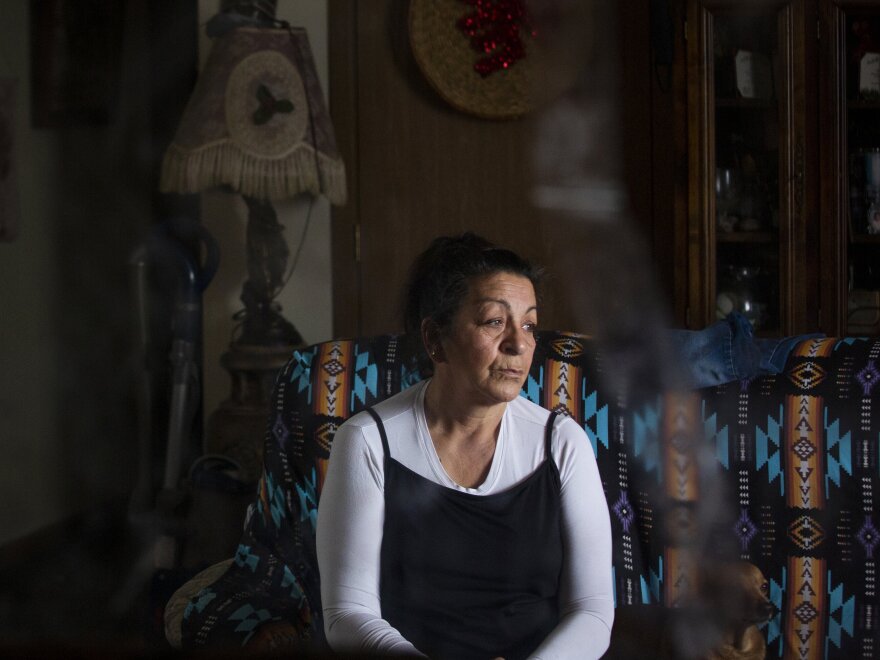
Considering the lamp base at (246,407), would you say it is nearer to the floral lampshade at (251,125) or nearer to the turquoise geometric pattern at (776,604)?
the floral lampshade at (251,125)

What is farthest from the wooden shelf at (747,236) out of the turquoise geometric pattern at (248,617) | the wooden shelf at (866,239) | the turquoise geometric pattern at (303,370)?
the turquoise geometric pattern at (248,617)

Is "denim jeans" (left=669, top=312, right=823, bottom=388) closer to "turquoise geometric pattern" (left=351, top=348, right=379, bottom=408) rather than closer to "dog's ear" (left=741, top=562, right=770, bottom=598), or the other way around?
"dog's ear" (left=741, top=562, right=770, bottom=598)

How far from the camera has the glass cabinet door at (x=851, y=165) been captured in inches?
61.0

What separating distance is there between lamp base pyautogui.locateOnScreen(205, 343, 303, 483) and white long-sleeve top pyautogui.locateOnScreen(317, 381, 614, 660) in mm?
727

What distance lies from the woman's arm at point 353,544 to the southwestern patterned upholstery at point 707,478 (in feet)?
0.45

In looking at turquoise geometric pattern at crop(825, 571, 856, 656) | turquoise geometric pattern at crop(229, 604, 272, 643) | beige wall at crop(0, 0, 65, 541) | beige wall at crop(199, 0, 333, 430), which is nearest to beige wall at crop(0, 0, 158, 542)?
beige wall at crop(0, 0, 65, 541)

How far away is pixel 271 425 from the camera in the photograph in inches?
40.0

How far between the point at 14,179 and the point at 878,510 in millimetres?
968

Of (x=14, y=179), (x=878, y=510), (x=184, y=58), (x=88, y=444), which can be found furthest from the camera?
(x=184, y=58)

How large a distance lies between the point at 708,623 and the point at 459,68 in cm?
116

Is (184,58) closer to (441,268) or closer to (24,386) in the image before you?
(24,386)

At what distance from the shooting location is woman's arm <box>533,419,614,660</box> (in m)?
0.77

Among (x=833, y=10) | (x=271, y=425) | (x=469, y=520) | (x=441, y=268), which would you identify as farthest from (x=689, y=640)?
(x=833, y=10)

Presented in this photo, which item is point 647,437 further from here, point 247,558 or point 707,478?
point 247,558
